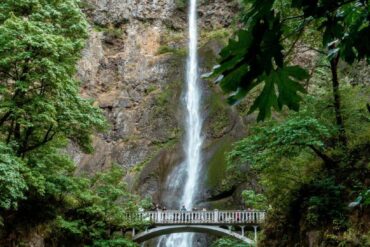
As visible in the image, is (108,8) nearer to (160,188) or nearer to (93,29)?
(93,29)

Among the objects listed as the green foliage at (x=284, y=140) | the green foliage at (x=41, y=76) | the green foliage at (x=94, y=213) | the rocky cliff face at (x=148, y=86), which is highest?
the rocky cliff face at (x=148, y=86)

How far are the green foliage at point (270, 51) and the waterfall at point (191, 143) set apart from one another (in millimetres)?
24916

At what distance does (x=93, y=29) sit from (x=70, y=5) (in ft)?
78.7

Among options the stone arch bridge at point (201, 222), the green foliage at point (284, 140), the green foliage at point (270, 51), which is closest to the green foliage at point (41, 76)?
the green foliage at point (284, 140)

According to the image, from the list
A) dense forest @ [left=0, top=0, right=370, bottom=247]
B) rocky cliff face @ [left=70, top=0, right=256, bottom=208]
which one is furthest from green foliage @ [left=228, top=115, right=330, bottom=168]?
rocky cliff face @ [left=70, top=0, right=256, bottom=208]

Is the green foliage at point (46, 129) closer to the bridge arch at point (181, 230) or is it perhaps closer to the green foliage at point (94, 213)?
the green foliage at point (94, 213)

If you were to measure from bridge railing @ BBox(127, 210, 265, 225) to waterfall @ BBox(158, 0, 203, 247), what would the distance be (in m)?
3.92

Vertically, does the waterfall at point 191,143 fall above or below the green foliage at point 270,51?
above

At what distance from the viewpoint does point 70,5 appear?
15164 mm

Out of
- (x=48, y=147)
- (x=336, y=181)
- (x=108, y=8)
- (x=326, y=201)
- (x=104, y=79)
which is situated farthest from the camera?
(x=108, y=8)

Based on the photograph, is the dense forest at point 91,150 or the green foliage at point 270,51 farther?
the dense forest at point 91,150

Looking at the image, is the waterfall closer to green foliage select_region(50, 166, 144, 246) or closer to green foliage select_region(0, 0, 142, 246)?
green foliage select_region(50, 166, 144, 246)

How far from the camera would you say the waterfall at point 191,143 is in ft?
84.7

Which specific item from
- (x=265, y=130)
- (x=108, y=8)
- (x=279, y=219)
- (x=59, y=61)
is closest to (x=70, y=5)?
(x=59, y=61)
